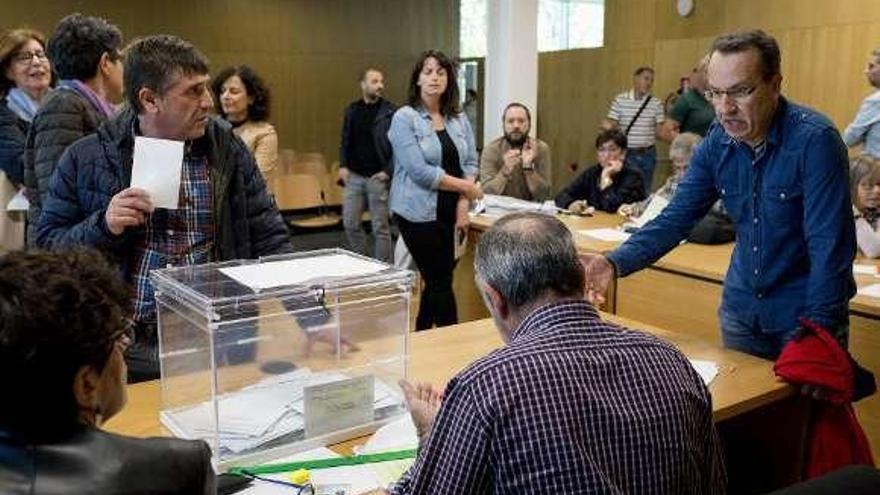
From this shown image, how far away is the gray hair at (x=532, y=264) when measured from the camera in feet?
4.05

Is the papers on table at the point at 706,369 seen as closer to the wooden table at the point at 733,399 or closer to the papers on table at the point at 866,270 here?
the wooden table at the point at 733,399

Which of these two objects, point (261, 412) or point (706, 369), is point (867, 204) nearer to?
point (706, 369)

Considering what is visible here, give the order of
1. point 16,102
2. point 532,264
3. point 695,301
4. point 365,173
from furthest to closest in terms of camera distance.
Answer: point 365,173
point 695,301
point 16,102
point 532,264

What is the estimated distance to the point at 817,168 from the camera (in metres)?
1.89

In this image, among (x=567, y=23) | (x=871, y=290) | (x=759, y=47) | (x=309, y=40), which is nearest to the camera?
(x=759, y=47)

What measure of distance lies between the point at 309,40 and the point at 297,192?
2.85 metres

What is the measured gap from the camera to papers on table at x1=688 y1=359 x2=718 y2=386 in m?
1.92

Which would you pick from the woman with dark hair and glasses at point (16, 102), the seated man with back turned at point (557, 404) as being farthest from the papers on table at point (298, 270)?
the woman with dark hair and glasses at point (16, 102)

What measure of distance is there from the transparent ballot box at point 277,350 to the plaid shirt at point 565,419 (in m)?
0.41

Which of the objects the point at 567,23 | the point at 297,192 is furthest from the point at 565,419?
the point at 567,23

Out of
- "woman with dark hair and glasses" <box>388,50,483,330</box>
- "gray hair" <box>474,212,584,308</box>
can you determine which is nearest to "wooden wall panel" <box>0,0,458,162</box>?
"woman with dark hair and glasses" <box>388,50,483,330</box>

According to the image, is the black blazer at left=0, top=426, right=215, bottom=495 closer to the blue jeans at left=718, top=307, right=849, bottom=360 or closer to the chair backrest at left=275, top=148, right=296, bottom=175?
the blue jeans at left=718, top=307, right=849, bottom=360

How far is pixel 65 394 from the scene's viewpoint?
0.94 metres

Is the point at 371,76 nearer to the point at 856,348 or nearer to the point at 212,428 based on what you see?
the point at 856,348
